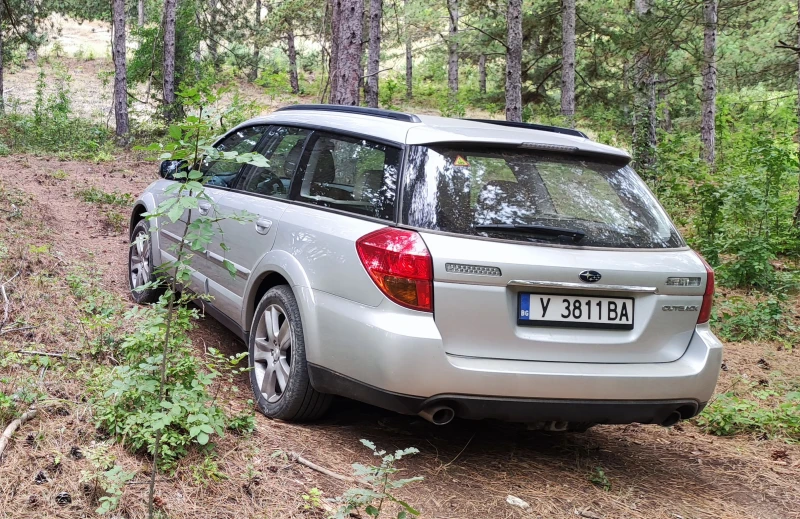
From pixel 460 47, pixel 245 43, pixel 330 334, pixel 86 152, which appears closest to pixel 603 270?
pixel 330 334

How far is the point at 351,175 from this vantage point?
4.11 meters

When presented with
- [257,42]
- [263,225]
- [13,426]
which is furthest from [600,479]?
[257,42]

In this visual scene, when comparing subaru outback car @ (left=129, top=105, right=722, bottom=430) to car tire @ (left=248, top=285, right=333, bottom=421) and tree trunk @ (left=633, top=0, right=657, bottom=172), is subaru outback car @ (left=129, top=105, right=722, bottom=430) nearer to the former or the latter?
car tire @ (left=248, top=285, right=333, bottom=421)

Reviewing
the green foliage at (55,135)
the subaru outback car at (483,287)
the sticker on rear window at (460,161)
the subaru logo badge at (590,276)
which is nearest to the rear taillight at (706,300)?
the subaru outback car at (483,287)

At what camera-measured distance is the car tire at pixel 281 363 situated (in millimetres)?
3939

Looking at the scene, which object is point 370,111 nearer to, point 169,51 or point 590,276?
point 590,276

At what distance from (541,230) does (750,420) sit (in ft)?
8.01

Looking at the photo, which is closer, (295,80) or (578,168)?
(578,168)

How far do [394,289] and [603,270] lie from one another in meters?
0.99

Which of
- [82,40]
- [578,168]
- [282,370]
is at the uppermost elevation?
[82,40]

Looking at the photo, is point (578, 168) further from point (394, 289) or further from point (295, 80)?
point (295, 80)

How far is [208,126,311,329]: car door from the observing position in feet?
14.6

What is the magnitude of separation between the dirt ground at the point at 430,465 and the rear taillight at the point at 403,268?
0.91 metres

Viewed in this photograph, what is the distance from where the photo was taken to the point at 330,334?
3668 millimetres
